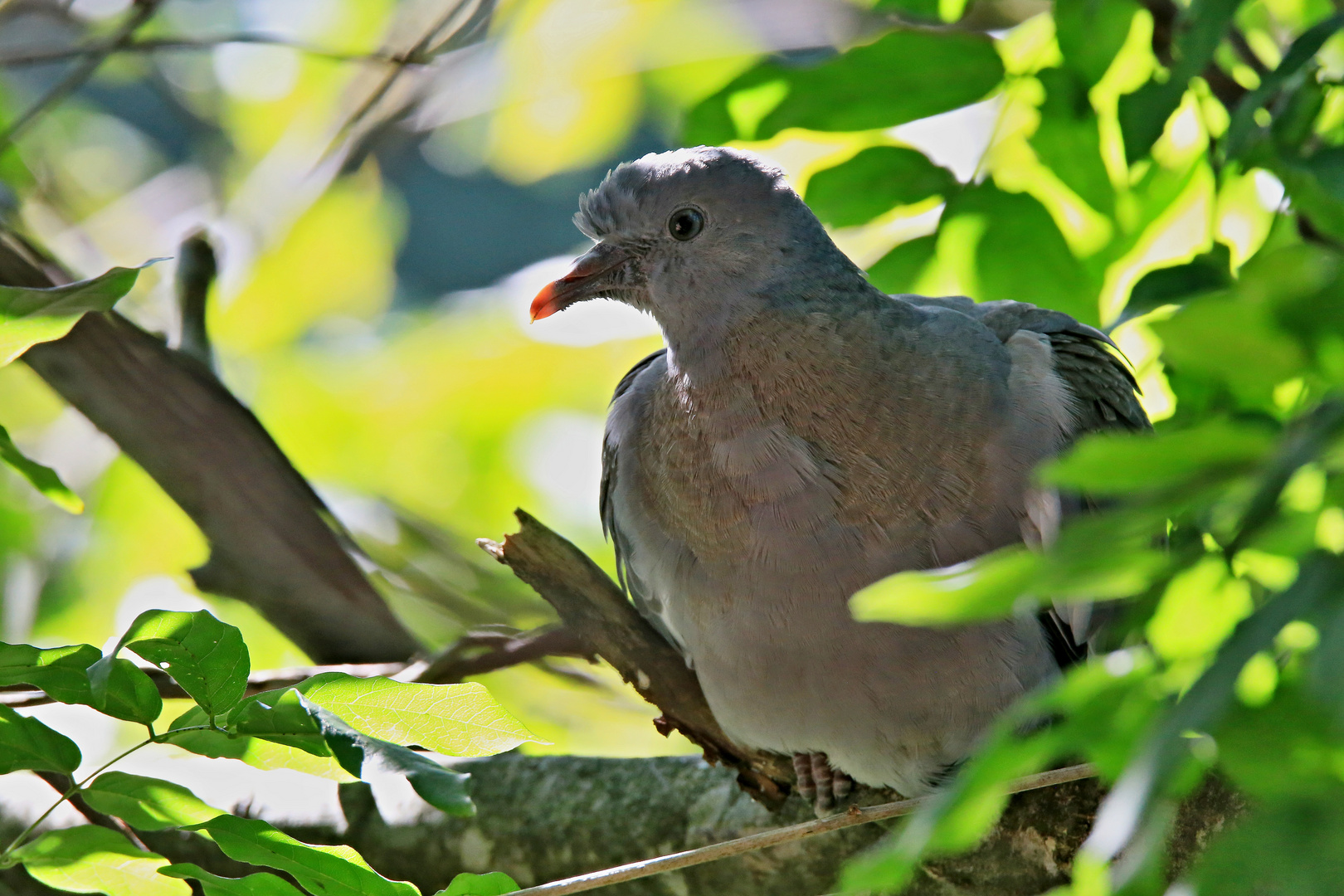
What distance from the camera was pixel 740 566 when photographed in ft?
6.30

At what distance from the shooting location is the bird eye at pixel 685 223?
84.1 inches

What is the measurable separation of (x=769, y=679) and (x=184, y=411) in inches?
48.9

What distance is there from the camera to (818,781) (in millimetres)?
2102

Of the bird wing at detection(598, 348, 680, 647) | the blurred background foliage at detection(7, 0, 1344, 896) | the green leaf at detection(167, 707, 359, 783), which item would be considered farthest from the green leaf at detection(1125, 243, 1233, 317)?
the green leaf at detection(167, 707, 359, 783)

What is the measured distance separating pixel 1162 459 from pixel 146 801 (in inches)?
44.1

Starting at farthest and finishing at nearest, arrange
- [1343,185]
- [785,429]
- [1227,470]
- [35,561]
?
[35,561] → [785,429] → [1343,185] → [1227,470]

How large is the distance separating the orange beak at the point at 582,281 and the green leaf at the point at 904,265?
495mm

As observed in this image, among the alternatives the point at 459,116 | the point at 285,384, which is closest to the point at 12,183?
the point at 285,384

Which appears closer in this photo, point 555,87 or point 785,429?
point 785,429

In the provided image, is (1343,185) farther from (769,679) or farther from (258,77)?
(258,77)

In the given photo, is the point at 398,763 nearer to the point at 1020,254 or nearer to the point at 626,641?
the point at 626,641

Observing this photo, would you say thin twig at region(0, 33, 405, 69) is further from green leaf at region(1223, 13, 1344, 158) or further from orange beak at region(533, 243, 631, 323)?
green leaf at region(1223, 13, 1344, 158)

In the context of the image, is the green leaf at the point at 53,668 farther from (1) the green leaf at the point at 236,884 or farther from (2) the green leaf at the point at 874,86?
(2) the green leaf at the point at 874,86

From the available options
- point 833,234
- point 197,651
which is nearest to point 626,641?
point 197,651
